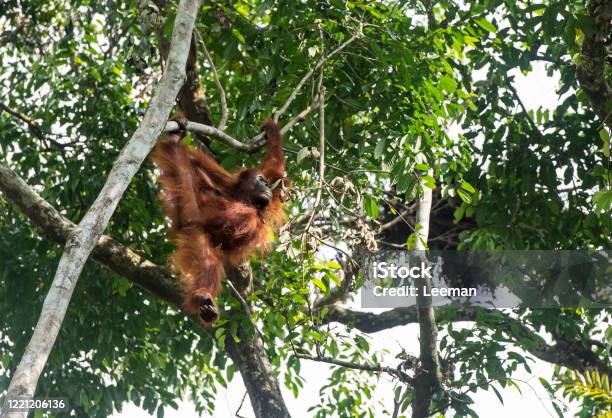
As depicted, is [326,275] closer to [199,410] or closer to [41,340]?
[41,340]

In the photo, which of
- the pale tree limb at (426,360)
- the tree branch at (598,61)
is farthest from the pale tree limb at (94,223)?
the pale tree limb at (426,360)

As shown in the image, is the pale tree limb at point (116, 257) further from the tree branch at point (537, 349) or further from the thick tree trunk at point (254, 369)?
the tree branch at point (537, 349)

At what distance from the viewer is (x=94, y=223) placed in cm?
307

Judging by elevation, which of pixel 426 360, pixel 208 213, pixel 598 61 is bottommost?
pixel 426 360

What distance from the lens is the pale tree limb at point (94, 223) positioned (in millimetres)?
2566

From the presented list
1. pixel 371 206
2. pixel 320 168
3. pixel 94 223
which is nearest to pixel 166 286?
pixel 371 206

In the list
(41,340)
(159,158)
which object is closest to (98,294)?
(159,158)

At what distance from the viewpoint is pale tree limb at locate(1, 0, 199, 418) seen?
101 inches

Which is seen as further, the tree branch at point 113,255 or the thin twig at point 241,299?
the tree branch at point 113,255

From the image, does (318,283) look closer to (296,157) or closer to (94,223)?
(296,157)

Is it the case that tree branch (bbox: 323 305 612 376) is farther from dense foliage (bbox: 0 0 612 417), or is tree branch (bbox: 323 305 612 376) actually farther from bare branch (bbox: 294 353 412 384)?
bare branch (bbox: 294 353 412 384)

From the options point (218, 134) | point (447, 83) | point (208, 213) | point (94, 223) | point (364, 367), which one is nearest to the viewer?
point (94, 223)

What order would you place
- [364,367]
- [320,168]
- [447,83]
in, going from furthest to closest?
[364,367]
[447,83]
[320,168]

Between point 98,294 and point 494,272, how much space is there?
3162 millimetres
